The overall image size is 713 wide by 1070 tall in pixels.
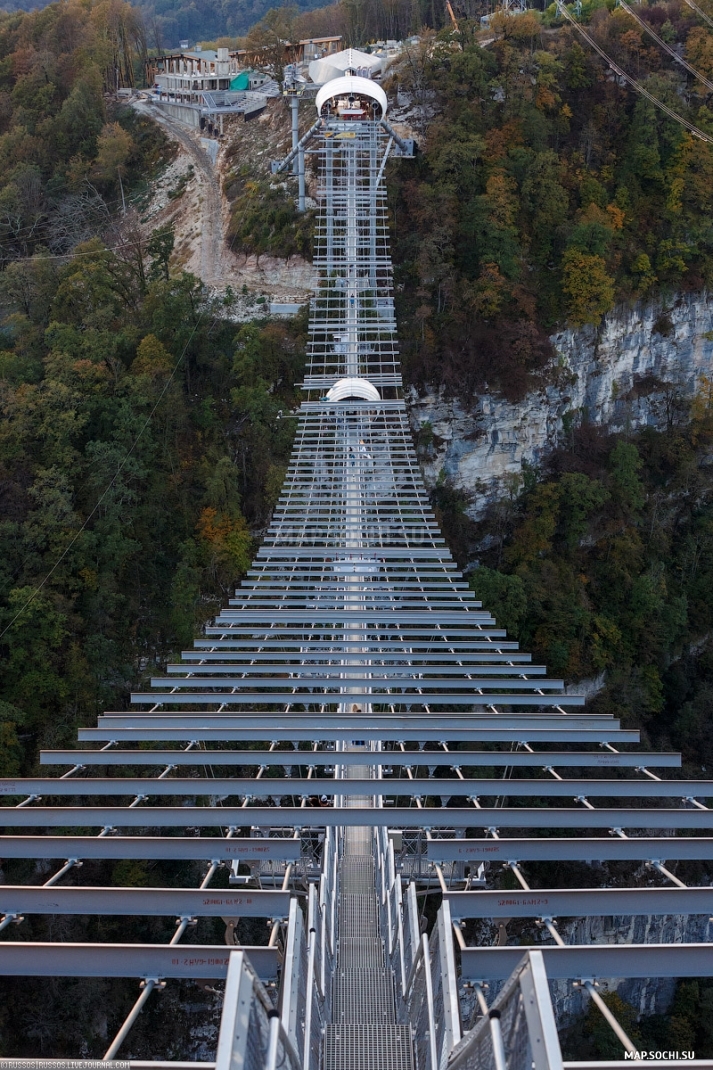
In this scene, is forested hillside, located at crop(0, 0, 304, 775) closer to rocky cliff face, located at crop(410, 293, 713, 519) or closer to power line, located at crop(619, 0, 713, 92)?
rocky cliff face, located at crop(410, 293, 713, 519)

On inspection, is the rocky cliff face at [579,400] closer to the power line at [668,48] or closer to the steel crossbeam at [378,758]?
the power line at [668,48]

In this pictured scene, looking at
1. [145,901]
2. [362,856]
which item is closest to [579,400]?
[362,856]

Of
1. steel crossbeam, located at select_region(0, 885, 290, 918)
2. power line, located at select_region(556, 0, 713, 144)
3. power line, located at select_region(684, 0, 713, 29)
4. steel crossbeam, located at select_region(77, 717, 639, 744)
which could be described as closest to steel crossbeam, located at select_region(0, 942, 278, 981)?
steel crossbeam, located at select_region(0, 885, 290, 918)

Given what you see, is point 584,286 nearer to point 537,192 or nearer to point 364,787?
point 537,192

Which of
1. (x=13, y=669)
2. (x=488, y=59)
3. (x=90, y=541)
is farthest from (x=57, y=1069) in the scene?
(x=488, y=59)

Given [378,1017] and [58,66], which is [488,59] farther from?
[378,1017]
